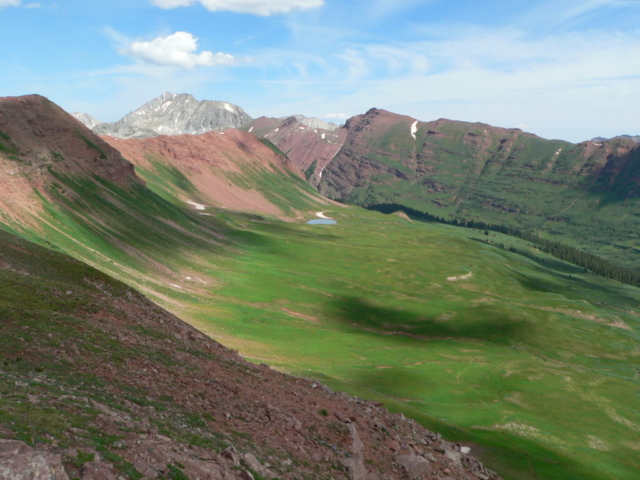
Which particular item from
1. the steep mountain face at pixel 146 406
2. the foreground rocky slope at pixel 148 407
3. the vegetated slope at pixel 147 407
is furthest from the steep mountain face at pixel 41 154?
the foreground rocky slope at pixel 148 407

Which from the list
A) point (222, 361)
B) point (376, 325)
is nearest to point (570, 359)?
point (376, 325)

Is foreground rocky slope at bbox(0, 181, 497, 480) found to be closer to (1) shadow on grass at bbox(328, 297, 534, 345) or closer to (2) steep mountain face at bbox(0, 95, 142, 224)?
(2) steep mountain face at bbox(0, 95, 142, 224)

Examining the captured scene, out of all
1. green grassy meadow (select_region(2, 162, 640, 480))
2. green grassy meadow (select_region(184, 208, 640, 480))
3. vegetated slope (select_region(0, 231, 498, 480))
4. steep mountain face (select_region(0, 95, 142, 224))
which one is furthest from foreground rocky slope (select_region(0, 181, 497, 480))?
steep mountain face (select_region(0, 95, 142, 224))

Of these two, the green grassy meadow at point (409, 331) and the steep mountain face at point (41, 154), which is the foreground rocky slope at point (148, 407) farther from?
the steep mountain face at point (41, 154)

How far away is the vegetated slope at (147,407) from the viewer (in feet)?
64.4

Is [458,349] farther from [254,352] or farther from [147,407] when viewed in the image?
[147,407]

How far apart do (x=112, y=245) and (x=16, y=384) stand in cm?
8929

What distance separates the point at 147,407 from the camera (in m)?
26.3

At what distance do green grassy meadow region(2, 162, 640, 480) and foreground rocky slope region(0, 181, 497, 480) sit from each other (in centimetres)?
2064

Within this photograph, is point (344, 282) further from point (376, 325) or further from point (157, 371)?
point (157, 371)

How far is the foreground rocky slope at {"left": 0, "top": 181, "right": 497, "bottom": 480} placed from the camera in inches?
772

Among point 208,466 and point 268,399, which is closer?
point 208,466

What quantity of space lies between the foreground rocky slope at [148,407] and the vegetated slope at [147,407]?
0.29 feet

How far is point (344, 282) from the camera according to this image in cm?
15012
